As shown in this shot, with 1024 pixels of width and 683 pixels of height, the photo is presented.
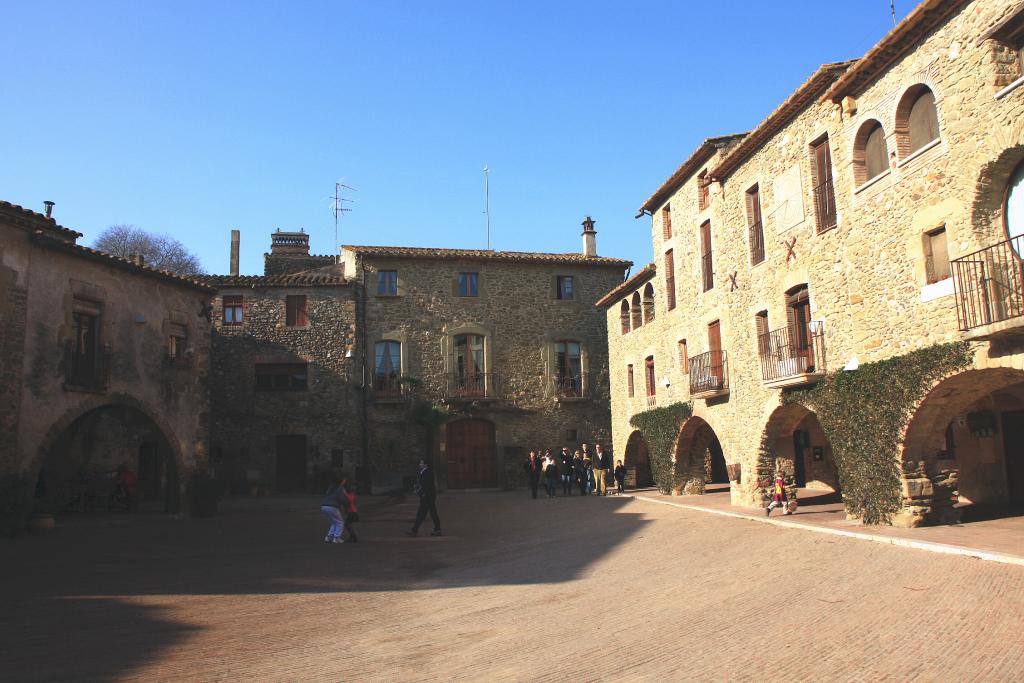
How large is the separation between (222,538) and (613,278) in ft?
71.5

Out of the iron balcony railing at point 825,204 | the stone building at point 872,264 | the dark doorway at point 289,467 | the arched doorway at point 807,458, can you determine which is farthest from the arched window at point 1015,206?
A: the dark doorway at point 289,467

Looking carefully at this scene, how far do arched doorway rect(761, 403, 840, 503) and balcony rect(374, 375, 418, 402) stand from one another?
14.9 meters

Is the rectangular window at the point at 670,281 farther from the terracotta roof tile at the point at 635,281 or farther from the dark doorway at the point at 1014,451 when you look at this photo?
the dark doorway at the point at 1014,451

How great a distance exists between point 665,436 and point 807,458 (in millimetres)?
4057

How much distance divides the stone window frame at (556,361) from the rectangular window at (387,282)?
6.61 metres

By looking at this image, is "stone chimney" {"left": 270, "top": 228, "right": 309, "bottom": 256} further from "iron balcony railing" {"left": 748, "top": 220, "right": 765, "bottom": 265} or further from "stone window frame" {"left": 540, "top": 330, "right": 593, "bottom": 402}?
"iron balcony railing" {"left": 748, "top": 220, "right": 765, "bottom": 265}

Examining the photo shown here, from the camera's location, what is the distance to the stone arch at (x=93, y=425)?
16031mm

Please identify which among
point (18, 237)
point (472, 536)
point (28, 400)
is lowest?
point (472, 536)

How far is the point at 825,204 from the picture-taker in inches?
587

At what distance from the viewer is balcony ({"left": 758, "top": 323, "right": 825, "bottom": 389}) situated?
→ 1489cm

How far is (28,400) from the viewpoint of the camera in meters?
15.5

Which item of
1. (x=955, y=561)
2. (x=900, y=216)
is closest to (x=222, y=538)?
(x=955, y=561)

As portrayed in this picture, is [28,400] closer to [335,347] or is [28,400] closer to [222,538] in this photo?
[222,538]

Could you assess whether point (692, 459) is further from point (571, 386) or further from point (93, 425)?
point (93, 425)
